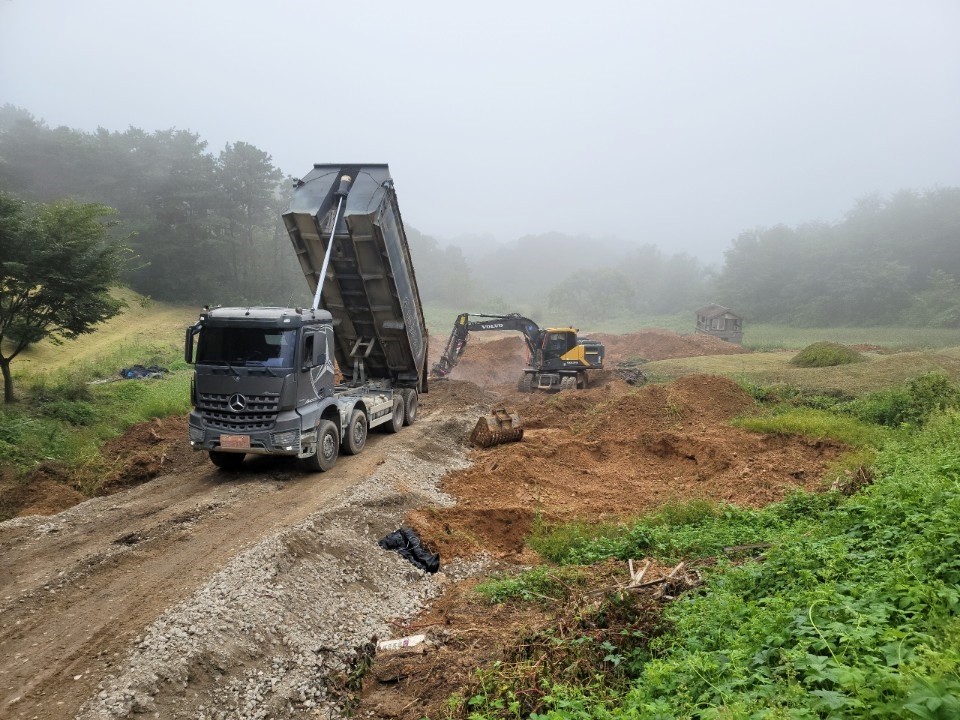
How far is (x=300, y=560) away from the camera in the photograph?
6.98 metres

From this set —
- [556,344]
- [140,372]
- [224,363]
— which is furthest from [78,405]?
[556,344]

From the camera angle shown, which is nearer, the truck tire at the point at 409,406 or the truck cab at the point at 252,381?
the truck cab at the point at 252,381

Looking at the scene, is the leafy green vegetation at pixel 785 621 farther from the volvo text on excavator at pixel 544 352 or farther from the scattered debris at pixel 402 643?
the volvo text on excavator at pixel 544 352

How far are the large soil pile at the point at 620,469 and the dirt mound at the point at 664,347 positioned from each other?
18956 millimetres

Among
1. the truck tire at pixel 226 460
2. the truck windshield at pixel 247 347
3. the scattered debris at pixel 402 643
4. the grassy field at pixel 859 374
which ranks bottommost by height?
the scattered debris at pixel 402 643

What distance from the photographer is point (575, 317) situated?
230 ft

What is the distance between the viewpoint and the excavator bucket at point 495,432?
13812 millimetres

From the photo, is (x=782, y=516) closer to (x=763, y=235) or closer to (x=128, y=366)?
(x=128, y=366)

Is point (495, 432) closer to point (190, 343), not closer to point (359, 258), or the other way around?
point (359, 258)

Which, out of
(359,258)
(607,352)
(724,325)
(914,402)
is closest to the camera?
(359,258)

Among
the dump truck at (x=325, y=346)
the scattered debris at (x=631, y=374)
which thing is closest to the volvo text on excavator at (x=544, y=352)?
the scattered debris at (x=631, y=374)

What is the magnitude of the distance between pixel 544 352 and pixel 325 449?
12.4m

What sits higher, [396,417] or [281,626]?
[396,417]

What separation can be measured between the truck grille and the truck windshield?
0.56 m
